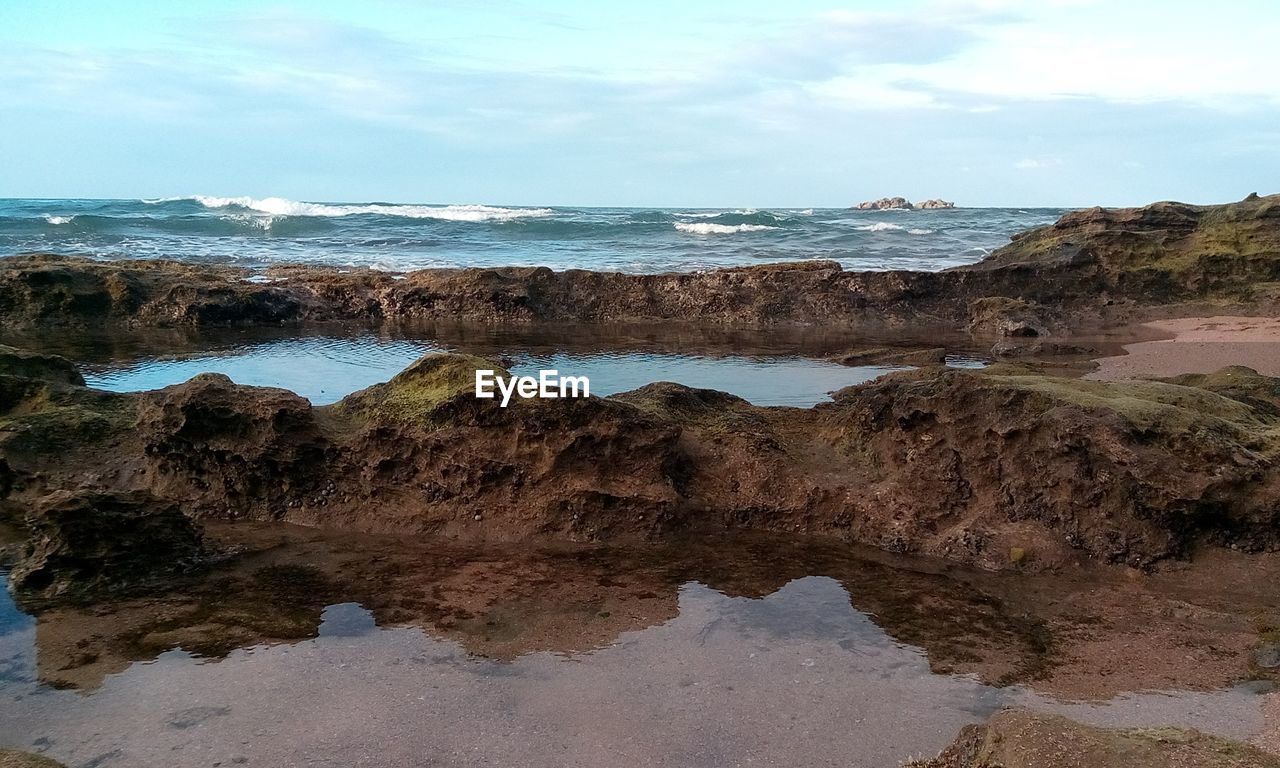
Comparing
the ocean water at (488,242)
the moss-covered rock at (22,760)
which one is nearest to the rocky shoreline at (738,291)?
the ocean water at (488,242)

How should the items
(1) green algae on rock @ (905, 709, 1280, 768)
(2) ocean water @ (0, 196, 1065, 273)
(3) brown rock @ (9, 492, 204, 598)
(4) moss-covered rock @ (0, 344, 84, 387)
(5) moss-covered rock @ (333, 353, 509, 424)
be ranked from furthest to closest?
(2) ocean water @ (0, 196, 1065, 273)
(4) moss-covered rock @ (0, 344, 84, 387)
(5) moss-covered rock @ (333, 353, 509, 424)
(3) brown rock @ (9, 492, 204, 598)
(1) green algae on rock @ (905, 709, 1280, 768)

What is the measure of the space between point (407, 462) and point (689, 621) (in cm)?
204

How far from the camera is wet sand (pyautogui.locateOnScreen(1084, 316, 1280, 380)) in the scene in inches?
374

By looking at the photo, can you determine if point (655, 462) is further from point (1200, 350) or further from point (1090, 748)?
point (1200, 350)

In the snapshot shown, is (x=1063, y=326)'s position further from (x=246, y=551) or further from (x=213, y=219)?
(x=213, y=219)

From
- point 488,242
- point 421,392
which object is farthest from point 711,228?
point 421,392

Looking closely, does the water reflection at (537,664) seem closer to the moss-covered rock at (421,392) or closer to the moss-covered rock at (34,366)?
the moss-covered rock at (421,392)

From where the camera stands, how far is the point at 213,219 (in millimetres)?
36438

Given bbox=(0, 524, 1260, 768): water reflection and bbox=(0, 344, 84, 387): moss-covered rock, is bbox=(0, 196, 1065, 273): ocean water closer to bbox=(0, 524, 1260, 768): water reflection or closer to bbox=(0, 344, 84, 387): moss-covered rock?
bbox=(0, 344, 84, 387): moss-covered rock

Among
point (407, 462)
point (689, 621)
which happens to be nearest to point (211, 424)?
point (407, 462)

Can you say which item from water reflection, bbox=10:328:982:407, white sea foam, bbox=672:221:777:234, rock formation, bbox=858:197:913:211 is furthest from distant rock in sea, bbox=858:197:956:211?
water reflection, bbox=10:328:982:407

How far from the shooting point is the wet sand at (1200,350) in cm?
949

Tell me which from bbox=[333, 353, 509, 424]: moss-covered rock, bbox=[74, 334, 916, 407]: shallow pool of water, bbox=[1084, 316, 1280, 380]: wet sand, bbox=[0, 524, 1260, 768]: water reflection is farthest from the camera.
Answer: bbox=[1084, 316, 1280, 380]: wet sand

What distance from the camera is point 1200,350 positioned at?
10.8 meters
